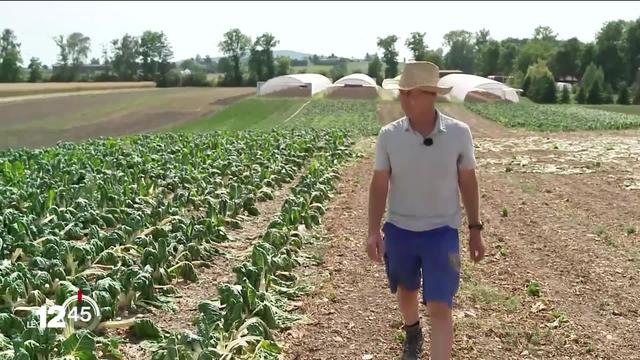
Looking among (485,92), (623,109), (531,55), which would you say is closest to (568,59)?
(531,55)

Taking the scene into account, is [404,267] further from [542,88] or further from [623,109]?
[542,88]

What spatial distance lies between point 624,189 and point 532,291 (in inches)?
334

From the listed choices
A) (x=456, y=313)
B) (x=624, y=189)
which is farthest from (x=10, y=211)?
(x=624, y=189)

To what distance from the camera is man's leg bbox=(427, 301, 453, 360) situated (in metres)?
4.67

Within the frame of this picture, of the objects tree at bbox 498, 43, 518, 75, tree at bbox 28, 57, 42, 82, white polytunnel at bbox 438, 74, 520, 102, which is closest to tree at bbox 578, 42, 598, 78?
tree at bbox 498, 43, 518, 75

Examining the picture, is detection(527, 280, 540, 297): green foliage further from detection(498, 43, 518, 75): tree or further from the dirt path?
detection(498, 43, 518, 75): tree

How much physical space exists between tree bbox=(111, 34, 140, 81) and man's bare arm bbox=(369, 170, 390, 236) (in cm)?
12451

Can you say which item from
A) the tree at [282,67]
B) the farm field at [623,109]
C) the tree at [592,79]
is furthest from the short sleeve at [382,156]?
the tree at [282,67]

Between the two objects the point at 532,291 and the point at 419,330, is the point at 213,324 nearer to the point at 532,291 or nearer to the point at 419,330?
the point at 419,330

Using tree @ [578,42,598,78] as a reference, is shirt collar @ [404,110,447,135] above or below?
below

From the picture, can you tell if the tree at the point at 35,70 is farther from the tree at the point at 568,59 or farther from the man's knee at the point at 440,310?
the man's knee at the point at 440,310

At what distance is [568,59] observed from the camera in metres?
106

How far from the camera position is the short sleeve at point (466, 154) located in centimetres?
464

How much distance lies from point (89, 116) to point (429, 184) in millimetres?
42792
